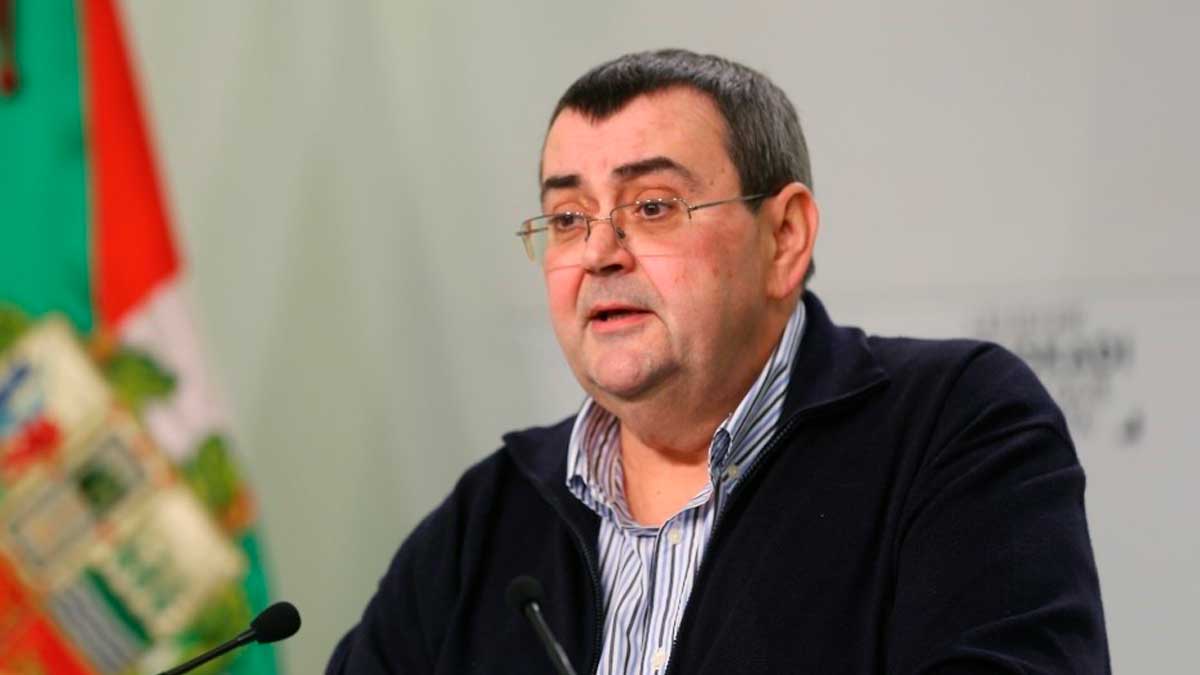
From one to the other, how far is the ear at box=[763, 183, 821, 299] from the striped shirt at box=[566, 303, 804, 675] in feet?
0.20

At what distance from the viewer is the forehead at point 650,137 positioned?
6.04 feet

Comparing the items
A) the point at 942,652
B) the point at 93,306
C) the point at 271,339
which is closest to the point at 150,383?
the point at 93,306

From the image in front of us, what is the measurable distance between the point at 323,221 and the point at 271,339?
343 mm

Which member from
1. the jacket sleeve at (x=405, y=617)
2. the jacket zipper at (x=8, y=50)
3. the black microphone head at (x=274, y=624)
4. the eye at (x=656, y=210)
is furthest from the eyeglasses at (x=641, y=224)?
the jacket zipper at (x=8, y=50)

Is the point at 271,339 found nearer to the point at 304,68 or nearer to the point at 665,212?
the point at 304,68

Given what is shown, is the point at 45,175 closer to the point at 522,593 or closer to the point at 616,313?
the point at 616,313

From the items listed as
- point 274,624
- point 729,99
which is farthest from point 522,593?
point 729,99

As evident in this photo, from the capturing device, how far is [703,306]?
71.9 inches

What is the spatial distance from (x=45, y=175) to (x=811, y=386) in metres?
1.66

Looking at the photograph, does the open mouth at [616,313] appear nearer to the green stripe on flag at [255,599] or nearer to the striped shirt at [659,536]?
the striped shirt at [659,536]

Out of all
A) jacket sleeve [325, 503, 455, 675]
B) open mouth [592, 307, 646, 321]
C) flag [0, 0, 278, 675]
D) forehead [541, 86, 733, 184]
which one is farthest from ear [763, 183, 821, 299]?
flag [0, 0, 278, 675]

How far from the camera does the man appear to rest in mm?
1592

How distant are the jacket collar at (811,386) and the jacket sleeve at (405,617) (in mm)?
151

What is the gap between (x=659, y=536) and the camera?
5.99ft
